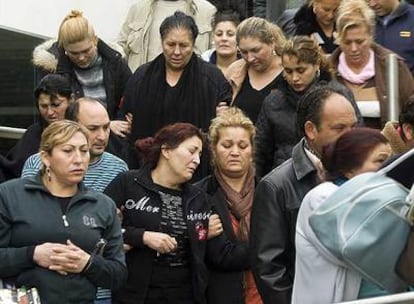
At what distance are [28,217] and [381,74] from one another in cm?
299

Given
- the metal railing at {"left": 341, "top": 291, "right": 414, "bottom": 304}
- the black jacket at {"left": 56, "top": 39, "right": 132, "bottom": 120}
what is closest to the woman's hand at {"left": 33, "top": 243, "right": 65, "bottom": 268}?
the metal railing at {"left": 341, "top": 291, "right": 414, "bottom": 304}

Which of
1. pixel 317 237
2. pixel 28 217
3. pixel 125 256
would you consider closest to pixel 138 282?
pixel 125 256

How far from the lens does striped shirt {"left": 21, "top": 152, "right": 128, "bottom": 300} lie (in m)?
7.84

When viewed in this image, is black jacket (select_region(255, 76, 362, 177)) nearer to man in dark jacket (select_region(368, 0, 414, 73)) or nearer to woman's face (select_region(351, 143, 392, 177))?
man in dark jacket (select_region(368, 0, 414, 73))

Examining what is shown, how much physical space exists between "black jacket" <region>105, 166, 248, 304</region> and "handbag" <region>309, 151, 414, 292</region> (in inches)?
95.5

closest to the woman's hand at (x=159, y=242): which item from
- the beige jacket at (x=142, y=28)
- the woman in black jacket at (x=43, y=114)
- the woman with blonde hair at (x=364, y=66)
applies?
the woman in black jacket at (x=43, y=114)

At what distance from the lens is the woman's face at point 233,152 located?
7891mm

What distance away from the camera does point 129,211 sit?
7527mm

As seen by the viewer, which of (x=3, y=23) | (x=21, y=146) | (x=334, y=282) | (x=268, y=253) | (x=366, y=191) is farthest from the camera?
(x=3, y=23)

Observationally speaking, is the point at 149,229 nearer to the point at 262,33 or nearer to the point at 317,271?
the point at 317,271

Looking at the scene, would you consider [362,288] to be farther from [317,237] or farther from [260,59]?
[260,59]

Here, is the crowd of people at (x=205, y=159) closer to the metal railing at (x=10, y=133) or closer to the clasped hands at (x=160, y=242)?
the clasped hands at (x=160, y=242)

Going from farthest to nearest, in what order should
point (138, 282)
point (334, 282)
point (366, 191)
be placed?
point (138, 282)
point (334, 282)
point (366, 191)

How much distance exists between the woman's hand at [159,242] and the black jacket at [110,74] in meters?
2.29
